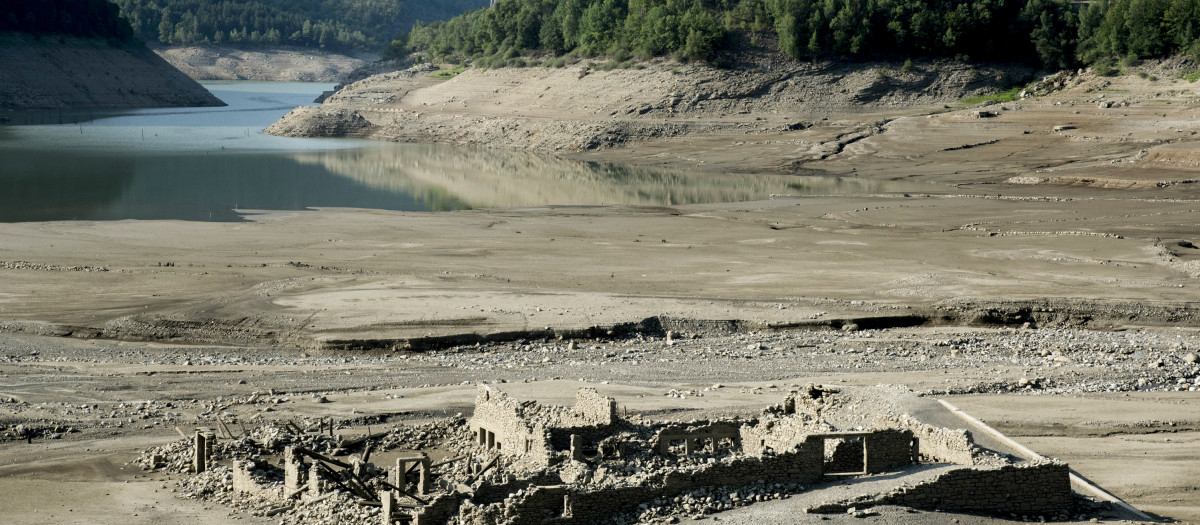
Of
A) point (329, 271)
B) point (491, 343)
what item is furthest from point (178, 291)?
point (491, 343)

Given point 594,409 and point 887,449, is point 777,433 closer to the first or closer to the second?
point 887,449

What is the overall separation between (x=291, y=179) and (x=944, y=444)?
2136 inches

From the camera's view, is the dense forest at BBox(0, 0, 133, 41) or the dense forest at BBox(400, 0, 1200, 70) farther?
the dense forest at BBox(0, 0, 133, 41)

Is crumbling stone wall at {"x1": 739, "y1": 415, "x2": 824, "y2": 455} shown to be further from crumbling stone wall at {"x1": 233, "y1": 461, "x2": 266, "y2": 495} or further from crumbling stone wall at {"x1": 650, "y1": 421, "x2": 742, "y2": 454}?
crumbling stone wall at {"x1": 233, "y1": 461, "x2": 266, "y2": 495}

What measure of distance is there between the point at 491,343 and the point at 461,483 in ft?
44.8

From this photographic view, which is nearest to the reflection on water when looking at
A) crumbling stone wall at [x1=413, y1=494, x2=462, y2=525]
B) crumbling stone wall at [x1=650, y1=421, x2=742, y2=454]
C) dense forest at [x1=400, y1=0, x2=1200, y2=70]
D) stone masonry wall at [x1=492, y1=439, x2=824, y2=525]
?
dense forest at [x1=400, y1=0, x2=1200, y2=70]

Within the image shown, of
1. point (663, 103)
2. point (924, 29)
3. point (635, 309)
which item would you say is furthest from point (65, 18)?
point (635, 309)

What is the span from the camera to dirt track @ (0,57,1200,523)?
24562mm

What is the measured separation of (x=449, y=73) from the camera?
12250 cm

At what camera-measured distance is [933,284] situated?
123ft

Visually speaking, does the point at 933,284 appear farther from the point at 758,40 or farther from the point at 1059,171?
the point at 758,40

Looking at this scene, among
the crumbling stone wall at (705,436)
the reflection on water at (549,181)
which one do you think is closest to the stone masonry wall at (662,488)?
the crumbling stone wall at (705,436)

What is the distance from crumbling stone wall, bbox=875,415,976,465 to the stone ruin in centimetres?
2

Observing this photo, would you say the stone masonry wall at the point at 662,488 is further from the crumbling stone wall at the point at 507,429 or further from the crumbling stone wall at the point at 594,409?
the crumbling stone wall at the point at 594,409
